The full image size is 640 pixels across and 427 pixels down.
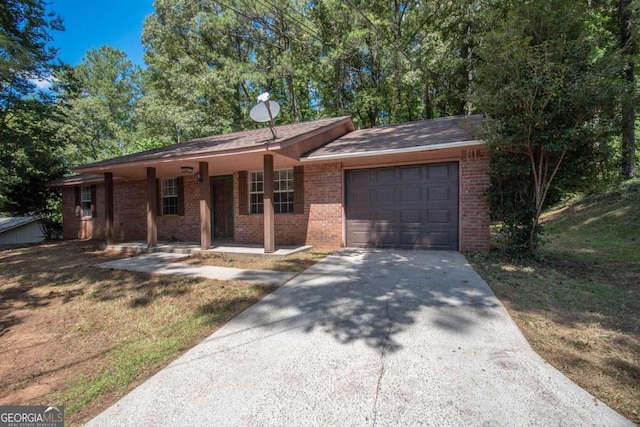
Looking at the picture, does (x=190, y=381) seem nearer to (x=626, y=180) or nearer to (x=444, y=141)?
(x=444, y=141)

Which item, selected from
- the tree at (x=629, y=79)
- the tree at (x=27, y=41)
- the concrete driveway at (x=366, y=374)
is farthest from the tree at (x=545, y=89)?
the tree at (x=27, y=41)

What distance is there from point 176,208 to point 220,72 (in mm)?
10712

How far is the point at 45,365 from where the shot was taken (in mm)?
3008

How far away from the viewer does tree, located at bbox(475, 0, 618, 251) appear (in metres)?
5.15

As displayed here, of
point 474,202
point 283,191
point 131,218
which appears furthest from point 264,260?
point 131,218

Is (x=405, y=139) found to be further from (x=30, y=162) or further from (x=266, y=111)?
(x=30, y=162)

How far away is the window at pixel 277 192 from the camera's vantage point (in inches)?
361

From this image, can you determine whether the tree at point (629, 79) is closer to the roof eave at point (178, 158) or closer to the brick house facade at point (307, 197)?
the brick house facade at point (307, 197)

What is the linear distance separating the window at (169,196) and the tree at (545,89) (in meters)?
10.0

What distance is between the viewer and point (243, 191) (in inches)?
379

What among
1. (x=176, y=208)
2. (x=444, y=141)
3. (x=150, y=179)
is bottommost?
(x=176, y=208)

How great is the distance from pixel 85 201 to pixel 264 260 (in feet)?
36.6

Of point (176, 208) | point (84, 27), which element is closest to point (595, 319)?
point (176, 208)

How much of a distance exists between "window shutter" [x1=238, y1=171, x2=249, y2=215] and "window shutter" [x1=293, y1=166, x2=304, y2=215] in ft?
5.63
